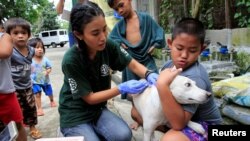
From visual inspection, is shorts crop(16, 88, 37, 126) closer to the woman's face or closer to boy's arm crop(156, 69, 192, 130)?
the woman's face

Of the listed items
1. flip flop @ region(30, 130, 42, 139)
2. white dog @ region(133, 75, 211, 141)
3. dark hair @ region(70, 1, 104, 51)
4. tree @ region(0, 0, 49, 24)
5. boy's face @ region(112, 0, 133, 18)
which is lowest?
flip flop @ region(30, 130, 42, 139)

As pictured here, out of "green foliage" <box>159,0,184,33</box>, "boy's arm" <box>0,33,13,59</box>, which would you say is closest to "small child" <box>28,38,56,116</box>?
"boy's arm" <box>0,33,13,59</box>

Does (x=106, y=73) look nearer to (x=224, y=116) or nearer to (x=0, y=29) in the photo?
(x=0, y=29)

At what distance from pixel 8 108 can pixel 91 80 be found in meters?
0.74

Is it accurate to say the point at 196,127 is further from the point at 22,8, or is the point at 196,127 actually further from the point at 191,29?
the point at 22,8

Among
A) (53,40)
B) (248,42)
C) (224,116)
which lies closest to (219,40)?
(248,42)

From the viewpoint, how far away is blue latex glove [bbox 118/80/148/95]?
2.00 metres

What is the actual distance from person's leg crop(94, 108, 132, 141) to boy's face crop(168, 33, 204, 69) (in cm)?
60

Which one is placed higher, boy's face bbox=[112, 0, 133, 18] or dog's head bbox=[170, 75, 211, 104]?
boy's face bbox=[112, 0, 133, 18]

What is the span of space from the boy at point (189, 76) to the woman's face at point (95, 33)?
0.44m

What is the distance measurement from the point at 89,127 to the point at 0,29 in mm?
1016

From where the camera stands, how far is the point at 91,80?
7.26 feet

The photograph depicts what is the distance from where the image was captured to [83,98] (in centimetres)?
213

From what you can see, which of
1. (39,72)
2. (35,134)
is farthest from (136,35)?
(39,72)
